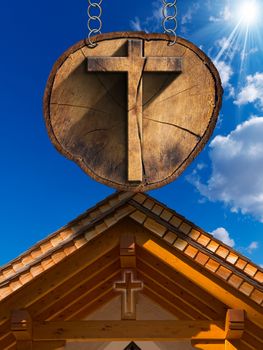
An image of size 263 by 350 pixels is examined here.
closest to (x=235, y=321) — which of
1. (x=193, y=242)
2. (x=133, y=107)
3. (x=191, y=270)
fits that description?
(x=191, y=270)

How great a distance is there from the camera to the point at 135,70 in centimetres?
385

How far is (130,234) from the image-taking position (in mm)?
5770

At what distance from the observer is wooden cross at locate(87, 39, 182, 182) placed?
3.81 m

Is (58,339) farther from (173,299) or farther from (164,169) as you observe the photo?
(164,169)

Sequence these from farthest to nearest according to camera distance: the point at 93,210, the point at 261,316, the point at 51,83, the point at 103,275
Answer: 1. the point at 103,275
2. the point at 93,210
3. the point at 261,316
4. the point at 51,83

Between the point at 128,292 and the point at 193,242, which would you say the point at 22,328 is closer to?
the point at 128,292

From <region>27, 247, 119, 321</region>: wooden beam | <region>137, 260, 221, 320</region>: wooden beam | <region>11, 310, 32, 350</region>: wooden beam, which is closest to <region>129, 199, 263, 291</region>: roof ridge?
<region>27, 247, 119, 321</region>: wooden beam

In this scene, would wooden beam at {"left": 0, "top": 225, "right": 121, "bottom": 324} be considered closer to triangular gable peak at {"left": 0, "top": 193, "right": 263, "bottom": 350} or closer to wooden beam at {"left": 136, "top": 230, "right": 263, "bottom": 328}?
triangular gable peak at {"left": 0, "top": 193, "right": 263, "bottom": 350}

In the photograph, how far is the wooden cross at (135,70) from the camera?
381 centimetres

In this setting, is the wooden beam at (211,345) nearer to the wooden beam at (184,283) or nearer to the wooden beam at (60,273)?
the wooden beam at (184,283)

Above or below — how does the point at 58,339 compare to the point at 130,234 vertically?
below

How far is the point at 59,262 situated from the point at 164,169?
234 cm

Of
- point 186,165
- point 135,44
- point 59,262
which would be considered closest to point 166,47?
point 135,44

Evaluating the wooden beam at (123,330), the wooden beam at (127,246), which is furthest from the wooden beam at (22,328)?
the wooden beam at (127,246)
